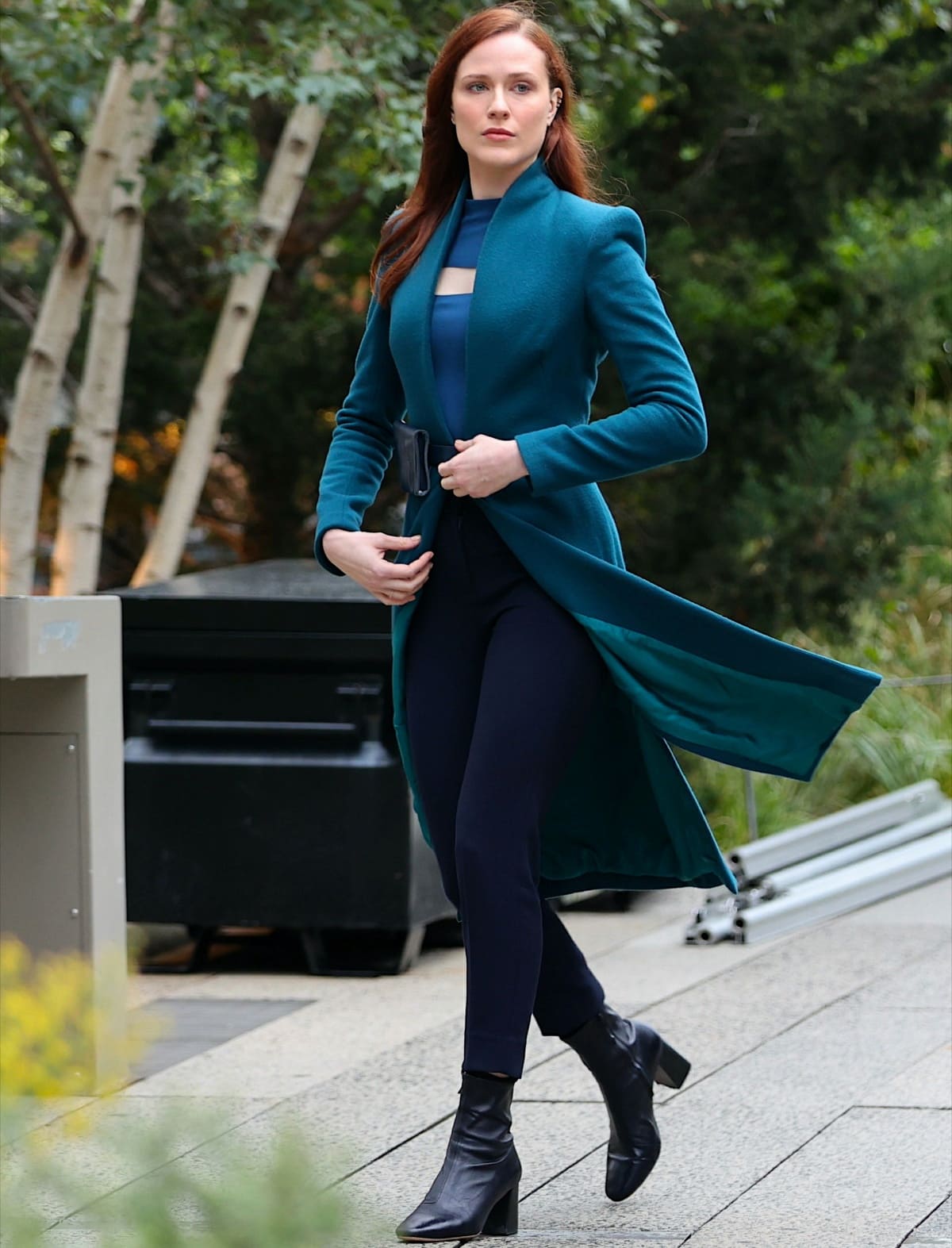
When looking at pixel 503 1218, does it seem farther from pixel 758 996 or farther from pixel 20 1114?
pixel 758 996

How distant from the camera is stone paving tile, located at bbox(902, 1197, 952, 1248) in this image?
2.96 metres

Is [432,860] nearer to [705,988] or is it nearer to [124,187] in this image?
[705,988]

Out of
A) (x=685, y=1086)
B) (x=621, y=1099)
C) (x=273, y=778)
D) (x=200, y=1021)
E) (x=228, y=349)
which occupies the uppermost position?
(x=228, y=349)

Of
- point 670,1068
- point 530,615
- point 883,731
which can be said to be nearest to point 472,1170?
point 670,1068

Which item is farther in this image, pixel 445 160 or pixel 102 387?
pixel 102 387

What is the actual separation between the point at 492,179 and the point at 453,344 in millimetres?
296

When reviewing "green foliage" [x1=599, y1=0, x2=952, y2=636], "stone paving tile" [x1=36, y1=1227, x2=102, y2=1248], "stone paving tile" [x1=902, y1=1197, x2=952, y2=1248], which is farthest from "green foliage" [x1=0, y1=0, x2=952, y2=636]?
"stone paving tile" [x1=36, y1=1227, x2=102, y2=1248]

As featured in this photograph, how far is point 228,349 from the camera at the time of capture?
7.61 m

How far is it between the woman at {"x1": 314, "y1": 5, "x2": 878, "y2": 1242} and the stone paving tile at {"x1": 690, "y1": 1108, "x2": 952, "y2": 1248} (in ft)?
0.73

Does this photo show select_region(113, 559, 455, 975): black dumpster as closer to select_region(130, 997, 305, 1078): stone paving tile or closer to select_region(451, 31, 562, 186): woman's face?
select_region(130, 997, 305, 1078): stone paving tile

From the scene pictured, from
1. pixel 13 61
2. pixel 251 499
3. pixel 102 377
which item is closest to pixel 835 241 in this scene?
pixel 251 499

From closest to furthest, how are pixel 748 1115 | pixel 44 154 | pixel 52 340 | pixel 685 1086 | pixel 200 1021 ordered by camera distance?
pixel 748 1115, pixel 685 1086, pixel 200 1021, pixel 44 154, pixel 52 340

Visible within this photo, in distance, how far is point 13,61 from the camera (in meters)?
6.05


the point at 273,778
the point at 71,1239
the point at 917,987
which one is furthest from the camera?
the point at 273,778
